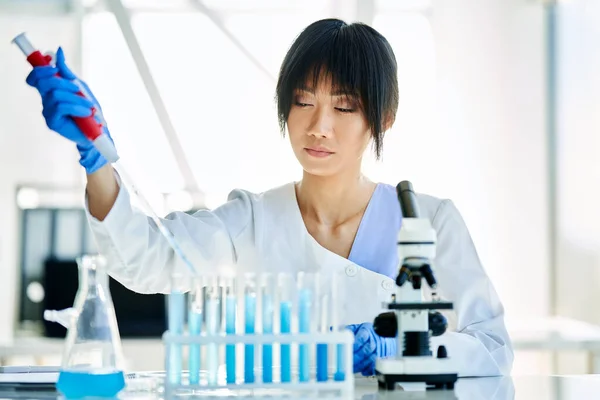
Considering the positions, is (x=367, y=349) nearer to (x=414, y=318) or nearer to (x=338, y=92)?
(x=414, y=318)

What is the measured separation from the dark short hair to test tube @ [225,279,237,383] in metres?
0.75

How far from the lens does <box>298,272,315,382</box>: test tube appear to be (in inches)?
50.2

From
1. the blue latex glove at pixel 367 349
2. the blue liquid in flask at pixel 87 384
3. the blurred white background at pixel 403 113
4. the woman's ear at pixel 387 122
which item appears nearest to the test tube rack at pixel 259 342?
the blue liquid in flask at pixel 87 384

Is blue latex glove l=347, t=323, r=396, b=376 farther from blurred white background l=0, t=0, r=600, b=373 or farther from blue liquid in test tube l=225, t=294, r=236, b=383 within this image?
blurred white background l=0, t=0, r=600, b=373

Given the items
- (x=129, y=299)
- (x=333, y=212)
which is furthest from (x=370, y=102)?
(x=129, y=299)

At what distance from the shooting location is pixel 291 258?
205 cm

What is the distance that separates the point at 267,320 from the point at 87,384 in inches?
12.0

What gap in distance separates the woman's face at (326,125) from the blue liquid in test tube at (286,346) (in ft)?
2.18

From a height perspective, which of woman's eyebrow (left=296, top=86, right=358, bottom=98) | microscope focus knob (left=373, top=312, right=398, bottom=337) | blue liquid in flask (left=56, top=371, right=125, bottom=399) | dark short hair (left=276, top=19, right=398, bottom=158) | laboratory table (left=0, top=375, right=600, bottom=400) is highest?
Answer: dark short hair (left=276, top=19, right=398, bottom=158)

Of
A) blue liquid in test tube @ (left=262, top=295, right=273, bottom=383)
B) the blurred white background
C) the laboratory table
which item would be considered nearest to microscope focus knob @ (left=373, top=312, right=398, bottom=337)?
the laboratory table

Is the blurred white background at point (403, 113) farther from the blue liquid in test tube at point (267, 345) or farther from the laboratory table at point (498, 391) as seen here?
the blue liquid in test tube at point (267, 345)

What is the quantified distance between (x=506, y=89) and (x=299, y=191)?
9.22 feet

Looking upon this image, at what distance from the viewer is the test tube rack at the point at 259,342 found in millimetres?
→ 1265

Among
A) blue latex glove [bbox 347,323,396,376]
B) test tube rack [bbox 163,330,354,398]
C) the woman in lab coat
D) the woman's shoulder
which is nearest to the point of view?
test tube rack [bbox 163,330,354,398]
